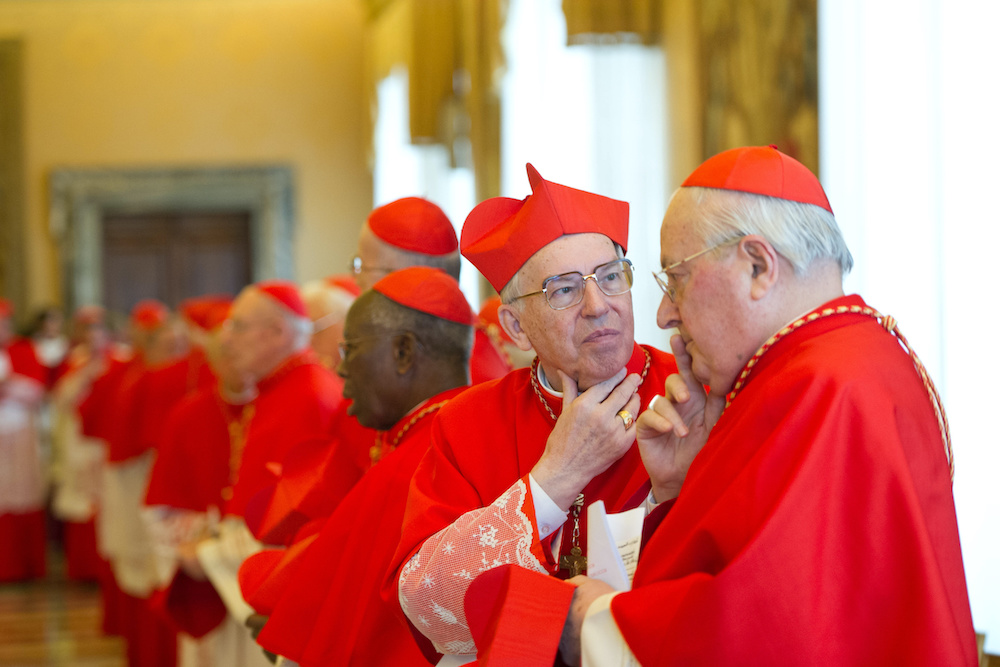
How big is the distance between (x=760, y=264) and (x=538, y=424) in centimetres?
77

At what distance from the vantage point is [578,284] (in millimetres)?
2217

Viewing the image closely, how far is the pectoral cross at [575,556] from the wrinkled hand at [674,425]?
27cm

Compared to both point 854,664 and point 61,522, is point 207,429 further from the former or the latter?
point 61,522

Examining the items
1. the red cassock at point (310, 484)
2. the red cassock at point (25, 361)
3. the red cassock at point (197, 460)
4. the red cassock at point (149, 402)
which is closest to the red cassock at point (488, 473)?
the red cassock at point (310, 484)

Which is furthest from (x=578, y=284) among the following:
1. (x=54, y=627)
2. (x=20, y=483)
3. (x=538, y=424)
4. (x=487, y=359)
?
(x=20, y=483)

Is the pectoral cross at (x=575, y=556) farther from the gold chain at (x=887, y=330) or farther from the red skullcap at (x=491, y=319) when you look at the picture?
the red skullcap at (x=491, y=319)

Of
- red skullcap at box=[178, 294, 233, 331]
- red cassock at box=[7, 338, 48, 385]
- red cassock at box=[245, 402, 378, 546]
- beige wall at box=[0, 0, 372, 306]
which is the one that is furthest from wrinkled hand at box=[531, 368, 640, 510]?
beige wall at box=[0, 0, 372, 306]

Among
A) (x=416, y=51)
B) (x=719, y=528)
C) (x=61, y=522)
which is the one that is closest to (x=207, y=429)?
(x=719, y=528)

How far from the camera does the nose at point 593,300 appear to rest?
2150 mm

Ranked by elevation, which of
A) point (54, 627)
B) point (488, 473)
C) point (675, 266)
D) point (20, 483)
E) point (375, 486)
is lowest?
point (54, 627)

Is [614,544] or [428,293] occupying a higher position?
[428,293]

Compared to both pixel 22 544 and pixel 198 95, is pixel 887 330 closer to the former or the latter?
pixel 22 544

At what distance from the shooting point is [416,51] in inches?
369

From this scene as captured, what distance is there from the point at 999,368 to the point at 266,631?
208 centimetres
